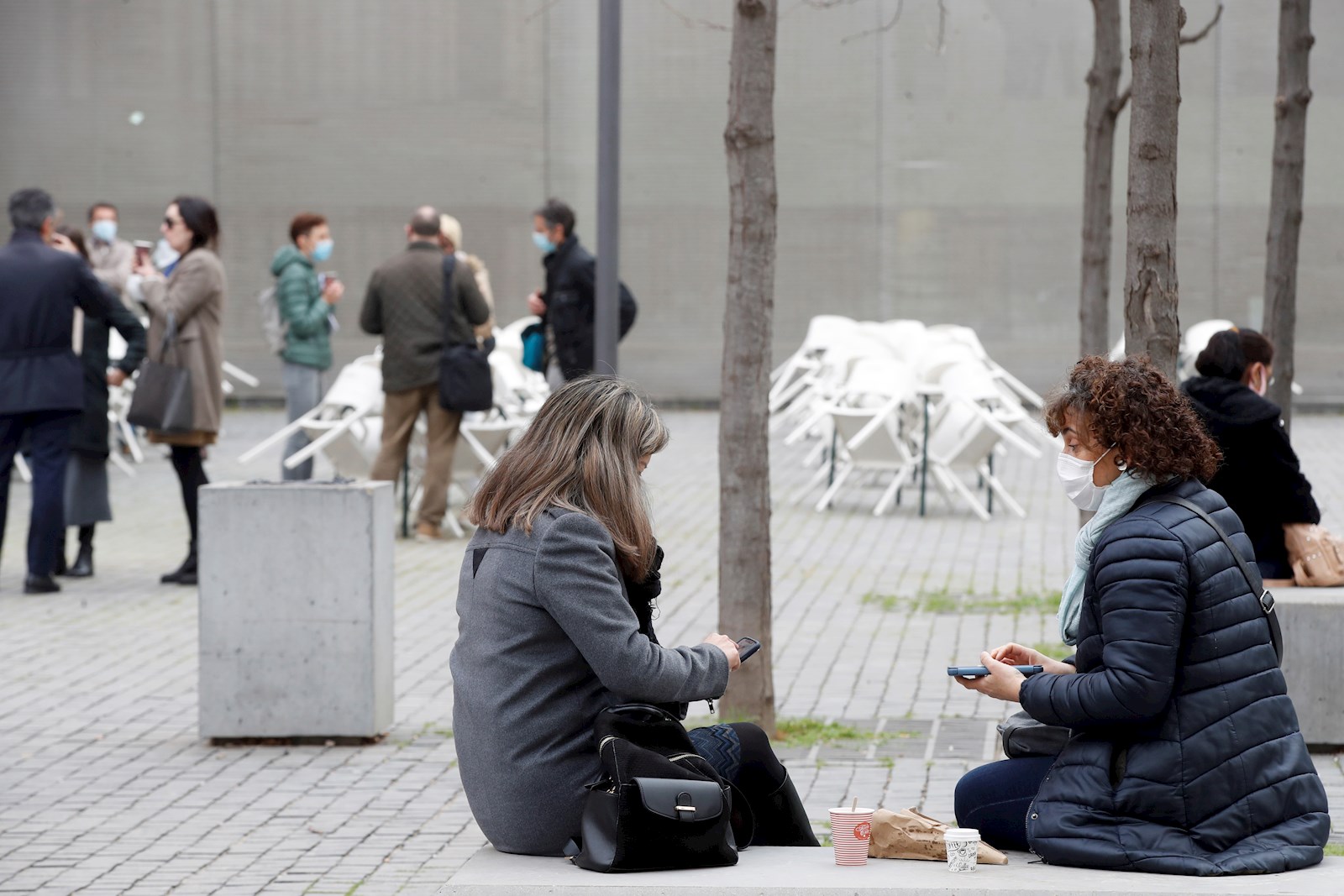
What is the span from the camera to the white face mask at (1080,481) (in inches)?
157

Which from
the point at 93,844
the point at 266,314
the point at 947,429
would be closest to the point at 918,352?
the point at 947,429

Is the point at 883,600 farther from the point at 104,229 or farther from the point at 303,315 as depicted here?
the point at 104,229

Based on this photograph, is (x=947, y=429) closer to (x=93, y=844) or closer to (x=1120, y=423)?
(x=93, y=844)

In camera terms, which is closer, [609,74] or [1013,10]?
[609,74]

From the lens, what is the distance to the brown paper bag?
3.84 meters

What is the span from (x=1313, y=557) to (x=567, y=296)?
21.2 feet

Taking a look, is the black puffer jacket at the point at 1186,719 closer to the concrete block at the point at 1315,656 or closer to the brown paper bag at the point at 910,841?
the brown paper bag at the point at 910,841

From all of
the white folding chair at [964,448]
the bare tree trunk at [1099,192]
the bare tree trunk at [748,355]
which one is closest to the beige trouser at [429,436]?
the white folding chair at [964,448]

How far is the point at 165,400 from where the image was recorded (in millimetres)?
9750

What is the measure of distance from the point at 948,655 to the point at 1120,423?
180 inches

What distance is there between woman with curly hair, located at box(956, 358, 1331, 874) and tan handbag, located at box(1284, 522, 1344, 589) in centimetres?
266

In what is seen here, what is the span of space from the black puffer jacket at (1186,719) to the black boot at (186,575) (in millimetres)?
7391

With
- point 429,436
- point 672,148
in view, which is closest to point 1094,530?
point 429,436

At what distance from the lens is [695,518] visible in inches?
518
